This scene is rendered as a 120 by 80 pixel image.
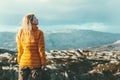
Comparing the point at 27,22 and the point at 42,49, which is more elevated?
the point at 27,22

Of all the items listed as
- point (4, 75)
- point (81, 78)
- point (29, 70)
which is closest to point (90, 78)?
point (81, 78)

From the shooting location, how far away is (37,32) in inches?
781

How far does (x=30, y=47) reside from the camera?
19797 millimetres

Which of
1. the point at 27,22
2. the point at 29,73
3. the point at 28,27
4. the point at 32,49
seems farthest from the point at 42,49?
the point at 29,73

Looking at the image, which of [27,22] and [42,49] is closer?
[42,49]

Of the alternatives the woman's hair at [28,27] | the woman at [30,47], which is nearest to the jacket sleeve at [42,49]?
the woman at [30,47]

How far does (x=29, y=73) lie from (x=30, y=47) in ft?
4.85

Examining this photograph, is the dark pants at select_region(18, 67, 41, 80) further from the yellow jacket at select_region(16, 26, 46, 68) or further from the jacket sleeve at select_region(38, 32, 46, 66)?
the jacket sleeve at select_region(38, 32, 46, 66)

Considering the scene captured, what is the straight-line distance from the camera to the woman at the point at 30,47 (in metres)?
19.6

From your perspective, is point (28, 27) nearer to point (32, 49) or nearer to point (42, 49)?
point (32, 49)

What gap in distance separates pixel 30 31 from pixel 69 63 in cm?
6149

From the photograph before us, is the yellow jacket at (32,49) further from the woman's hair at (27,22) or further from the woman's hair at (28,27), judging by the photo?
the woman's hair at (27,22)

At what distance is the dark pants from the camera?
19672 millimetres

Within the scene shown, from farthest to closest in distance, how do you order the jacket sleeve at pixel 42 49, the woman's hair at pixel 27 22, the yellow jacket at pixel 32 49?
the woman's hair at pixel 27 22 → the yellow jacket at pixel 32 49 → the jacket sleeve at pixel 42 49
